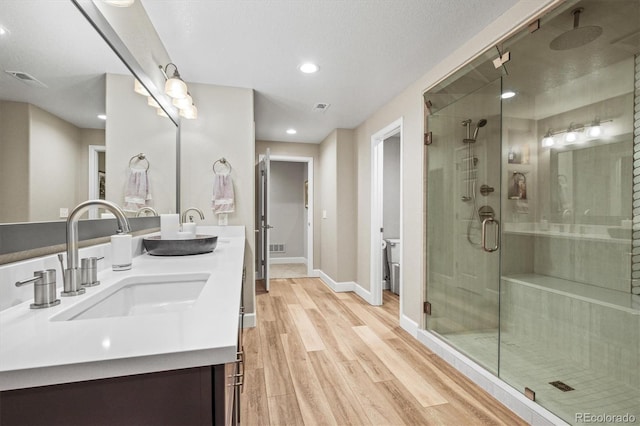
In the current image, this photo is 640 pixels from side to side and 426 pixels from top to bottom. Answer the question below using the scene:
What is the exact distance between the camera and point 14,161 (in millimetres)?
846

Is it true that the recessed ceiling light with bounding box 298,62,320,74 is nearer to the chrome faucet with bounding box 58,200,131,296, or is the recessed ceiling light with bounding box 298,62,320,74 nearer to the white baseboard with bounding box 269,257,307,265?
the chrome faucet with bounding box 58,200,131,296

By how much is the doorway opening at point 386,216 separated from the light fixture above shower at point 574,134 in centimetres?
143

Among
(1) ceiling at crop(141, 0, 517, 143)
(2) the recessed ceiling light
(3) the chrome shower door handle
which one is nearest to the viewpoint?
(1) ceiling at crop(141, 0, 517, 143)

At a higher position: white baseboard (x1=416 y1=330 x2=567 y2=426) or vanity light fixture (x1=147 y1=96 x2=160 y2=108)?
vanity light fixture (x1=147 y1=96 x2=160 y2=108)

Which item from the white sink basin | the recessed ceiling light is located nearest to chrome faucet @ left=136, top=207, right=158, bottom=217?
the white sink basin

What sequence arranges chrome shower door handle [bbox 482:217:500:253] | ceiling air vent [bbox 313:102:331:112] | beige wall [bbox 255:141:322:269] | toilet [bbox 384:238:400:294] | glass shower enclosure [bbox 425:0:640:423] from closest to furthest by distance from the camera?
1. glass shower enclosure [bbox 425:0:640:423]
2. chrome shower door handle [bbox 482:217:500:253]
3. ceiling air vent [bbox 313:102:331:112]
4. toilet [bbox 384:238:400:294]
5. beige wall [bbox 255:141:322:269]

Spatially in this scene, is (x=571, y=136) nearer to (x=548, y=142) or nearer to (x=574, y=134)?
(x=574, y=134)

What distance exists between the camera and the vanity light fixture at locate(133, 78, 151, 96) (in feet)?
5.71

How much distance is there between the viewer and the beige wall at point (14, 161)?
810 mm

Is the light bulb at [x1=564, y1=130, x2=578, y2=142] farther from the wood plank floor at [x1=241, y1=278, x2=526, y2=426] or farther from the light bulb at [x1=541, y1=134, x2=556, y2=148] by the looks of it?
the wood plank floor at [x1=241, y1=278, x2=526, y2=426]

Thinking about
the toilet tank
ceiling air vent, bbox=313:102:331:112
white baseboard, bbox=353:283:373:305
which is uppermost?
ceiling air vent, bbox=313:102:331:112

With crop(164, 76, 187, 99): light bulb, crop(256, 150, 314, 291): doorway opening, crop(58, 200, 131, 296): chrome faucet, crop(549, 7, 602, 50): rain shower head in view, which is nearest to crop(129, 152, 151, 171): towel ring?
crop(164, 76, 187, 99): light bulb

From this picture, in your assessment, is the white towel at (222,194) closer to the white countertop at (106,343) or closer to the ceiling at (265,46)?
the ceiling at (265,46)

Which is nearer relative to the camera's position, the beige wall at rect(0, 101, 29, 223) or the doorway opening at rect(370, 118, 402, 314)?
the beige wall at rect(0, 101, 29, 223)
